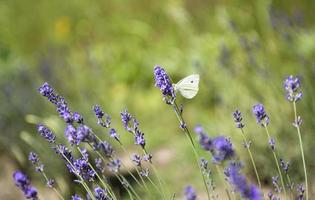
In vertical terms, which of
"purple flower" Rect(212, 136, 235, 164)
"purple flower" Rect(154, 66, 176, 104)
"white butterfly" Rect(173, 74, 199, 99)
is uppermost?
"white butterfly" Rect(173, 74, 199, 99)

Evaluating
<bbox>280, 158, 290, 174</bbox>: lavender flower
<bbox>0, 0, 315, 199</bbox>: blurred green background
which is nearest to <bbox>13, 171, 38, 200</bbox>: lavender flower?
<bbox>280, 158, 290, 174</bbox>: lavender flower

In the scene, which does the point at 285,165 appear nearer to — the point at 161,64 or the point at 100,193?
the point at 100,193

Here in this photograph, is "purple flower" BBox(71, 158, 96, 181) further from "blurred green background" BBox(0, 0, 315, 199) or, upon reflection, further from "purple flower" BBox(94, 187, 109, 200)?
"blurred green background" BBox(0, 0, 315, 199)

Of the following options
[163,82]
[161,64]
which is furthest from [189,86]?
[161,64]

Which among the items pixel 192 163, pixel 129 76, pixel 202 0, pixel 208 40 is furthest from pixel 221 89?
pixel 202 0

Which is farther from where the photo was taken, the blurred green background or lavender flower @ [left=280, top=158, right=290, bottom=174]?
the blurred green background

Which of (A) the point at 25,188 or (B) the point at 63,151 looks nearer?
(A) the point at 25,188

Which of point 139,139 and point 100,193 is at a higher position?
point 139,139

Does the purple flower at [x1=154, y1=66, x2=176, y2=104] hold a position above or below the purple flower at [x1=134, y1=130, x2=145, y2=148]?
above

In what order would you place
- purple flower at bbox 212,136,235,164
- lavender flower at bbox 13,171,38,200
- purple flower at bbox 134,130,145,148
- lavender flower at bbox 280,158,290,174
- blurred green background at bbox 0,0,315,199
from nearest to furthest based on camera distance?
purple flower at bbox 212,136,235,164 < lavender flower at bbox 13,171,38,200 < purple flower at bbox 134,130,145,148 < lavender flower at bbox 280,158,290,174 < blurred green background at bbox 0,0,315,199
